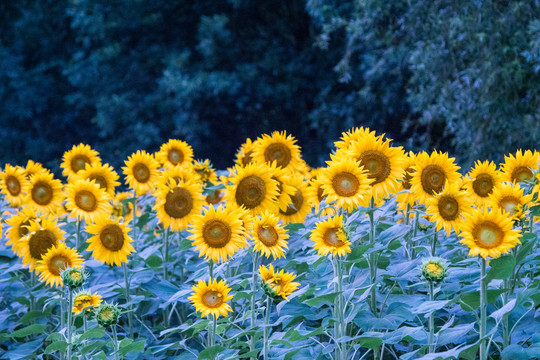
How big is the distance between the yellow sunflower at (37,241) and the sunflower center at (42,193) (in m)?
0.69

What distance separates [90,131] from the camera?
604 inches

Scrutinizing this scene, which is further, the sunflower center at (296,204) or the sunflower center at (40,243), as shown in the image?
the sunflower center at (296,204)

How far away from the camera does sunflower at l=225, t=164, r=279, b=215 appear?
10.6 feet

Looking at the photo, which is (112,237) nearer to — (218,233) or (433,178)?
(218,233)

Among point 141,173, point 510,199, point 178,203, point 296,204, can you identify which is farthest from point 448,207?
point 141,173

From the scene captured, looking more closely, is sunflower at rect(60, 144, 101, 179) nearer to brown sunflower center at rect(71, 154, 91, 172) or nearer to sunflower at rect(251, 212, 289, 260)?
brown sunflower center at rect(71, 154, 91, 172)

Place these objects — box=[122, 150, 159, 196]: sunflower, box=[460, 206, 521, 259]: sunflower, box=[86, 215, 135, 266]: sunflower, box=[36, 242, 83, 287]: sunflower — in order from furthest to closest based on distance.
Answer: box=[122, 150, 159, 196]: sunflower
box=[86, 215, 135, 266]: sunflower
box=[36, 242, 83, 287]: sunflower
box=[460, 206, 521, 259]: sunflower

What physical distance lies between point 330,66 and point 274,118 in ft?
4.91

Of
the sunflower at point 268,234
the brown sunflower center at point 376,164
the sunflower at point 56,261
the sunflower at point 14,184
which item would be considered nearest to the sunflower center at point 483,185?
the brown sunflower center at point 376,164

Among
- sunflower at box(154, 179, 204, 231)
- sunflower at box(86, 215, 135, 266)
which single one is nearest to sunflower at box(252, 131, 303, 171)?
sunflower at box(154, 179, 204, 231)

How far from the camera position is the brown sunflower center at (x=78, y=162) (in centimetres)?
445

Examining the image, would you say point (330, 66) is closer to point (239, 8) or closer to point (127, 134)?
point (239, 8)

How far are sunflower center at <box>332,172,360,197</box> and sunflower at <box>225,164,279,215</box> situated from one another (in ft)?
1.64

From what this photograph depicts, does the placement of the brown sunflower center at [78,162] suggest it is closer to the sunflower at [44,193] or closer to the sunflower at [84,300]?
the sunflower at [44,193]
